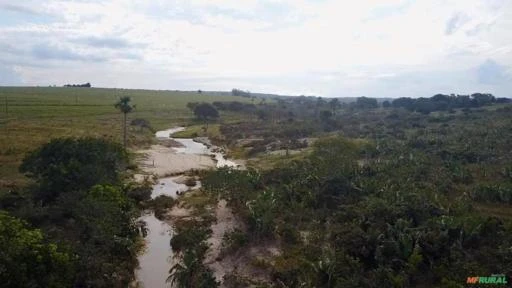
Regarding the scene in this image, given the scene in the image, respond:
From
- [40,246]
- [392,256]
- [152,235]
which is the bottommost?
[152,235]

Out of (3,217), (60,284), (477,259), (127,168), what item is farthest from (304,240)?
(127,168)

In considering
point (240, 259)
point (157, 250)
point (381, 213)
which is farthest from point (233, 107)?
point (240, 259)

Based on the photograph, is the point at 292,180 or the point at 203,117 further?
the point at 203,117

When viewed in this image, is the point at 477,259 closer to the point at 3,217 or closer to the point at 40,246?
the point at 40,246

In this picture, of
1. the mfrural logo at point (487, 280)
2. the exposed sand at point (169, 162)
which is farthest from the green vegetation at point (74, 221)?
the mfrural logo at point (487, 280)

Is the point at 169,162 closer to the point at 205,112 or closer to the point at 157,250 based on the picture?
the point at 157,250

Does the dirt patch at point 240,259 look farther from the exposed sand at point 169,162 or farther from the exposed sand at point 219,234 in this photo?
the exposed sand at point 169,162
